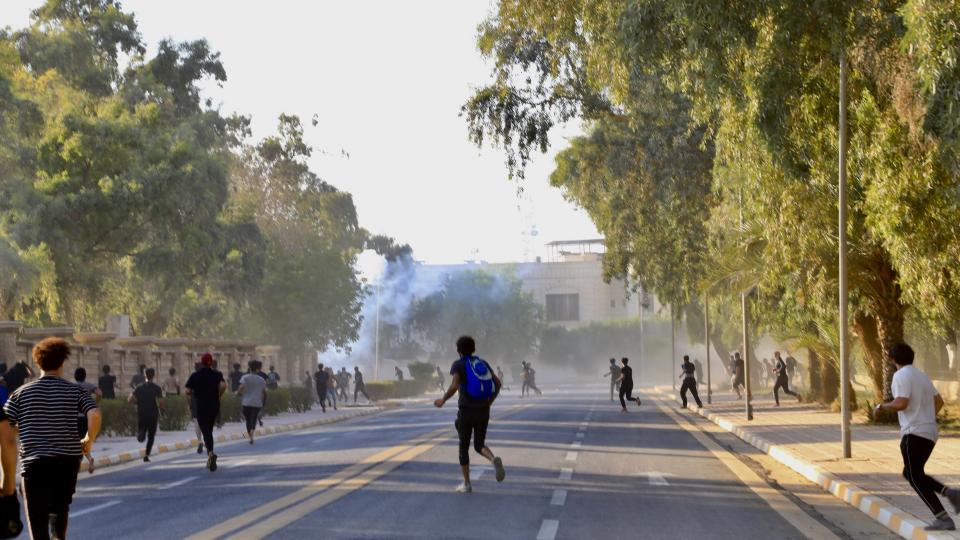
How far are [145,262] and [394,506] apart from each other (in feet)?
126

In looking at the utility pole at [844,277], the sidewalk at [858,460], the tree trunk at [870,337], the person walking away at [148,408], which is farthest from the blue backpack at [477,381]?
the tree trunk at [870,337]

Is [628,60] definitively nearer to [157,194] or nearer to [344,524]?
[344,524]

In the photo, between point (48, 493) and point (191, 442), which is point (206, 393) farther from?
point (48, 493)

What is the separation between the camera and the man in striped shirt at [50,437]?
920cm

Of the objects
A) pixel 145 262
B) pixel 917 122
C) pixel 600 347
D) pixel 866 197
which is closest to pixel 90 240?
pixel 145 262

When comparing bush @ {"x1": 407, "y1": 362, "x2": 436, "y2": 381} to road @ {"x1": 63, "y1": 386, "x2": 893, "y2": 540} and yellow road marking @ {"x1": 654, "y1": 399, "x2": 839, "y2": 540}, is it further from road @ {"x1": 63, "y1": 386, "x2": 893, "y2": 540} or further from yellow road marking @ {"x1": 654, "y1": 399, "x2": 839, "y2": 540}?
road @ {"x1": 63, "y1": 386, "x2": 893, "y2": 540}

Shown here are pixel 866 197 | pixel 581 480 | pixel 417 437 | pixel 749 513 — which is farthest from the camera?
pixel 417 437

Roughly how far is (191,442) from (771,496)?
18.0m

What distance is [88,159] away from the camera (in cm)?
4900

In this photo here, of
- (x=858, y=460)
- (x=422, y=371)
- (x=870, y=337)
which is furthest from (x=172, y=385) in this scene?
(x=422, y=371)

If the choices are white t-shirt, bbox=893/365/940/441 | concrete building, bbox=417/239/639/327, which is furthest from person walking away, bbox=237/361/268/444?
concrete building, bbox=417/239/639/327

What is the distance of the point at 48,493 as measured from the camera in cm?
922

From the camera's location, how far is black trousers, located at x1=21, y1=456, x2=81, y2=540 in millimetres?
9094

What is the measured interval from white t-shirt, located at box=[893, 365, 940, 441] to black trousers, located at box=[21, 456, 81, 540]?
710cm
